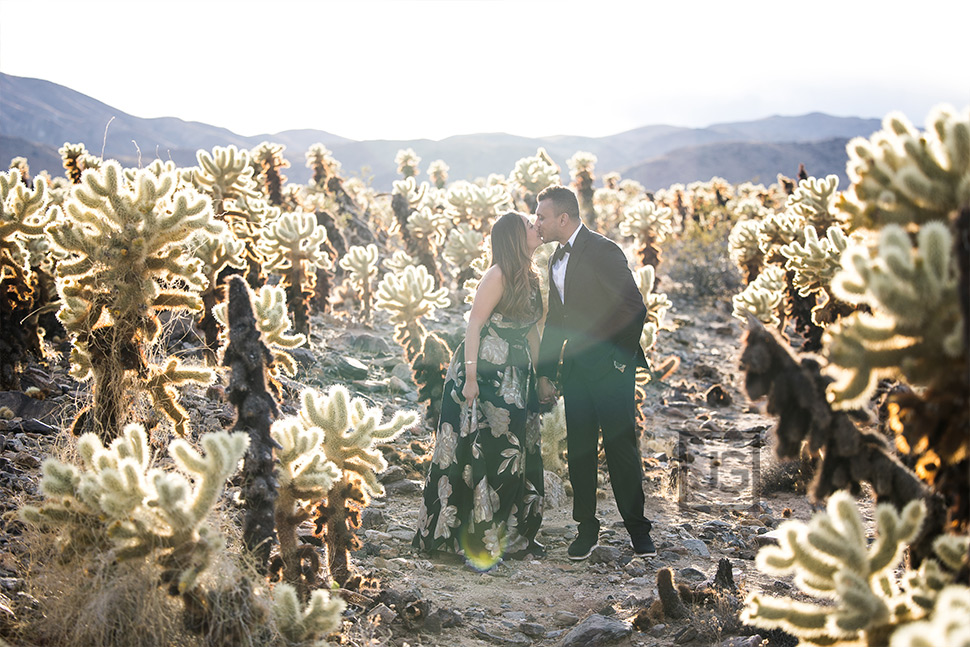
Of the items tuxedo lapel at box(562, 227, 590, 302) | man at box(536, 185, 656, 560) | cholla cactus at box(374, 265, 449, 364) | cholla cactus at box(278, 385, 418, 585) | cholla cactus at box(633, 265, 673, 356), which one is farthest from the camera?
cholla cactus at box(374, 265, 449, 364)

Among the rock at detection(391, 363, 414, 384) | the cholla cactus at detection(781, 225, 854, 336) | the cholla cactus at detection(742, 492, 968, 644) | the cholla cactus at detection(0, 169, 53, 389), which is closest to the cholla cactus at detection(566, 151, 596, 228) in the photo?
the rock at detection(391, 363, 414, 384)

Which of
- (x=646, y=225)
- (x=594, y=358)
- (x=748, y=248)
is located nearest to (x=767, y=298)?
(x=748, y=248)

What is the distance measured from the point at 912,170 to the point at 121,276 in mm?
3669

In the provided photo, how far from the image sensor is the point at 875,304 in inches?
80.2

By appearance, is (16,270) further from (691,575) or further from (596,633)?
(691,575)

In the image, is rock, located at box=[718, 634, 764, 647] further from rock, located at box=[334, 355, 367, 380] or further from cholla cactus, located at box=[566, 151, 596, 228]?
cholla cactus, located at box=[566, 151, 596, 228]

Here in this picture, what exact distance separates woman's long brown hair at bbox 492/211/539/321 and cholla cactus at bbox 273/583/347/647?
95.0 inches

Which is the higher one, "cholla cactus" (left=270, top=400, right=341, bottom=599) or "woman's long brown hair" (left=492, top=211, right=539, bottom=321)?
"woman's long brown hair" (left=492, top=211, right=539, bottom=321)

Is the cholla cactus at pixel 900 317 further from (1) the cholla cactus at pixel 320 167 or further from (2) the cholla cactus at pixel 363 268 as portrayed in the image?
(1) the cholla cactus at pixel 320 167

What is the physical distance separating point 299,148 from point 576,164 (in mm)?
84208

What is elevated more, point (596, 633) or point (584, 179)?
point (584, 179)

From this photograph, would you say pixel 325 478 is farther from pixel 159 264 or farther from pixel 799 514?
pixel 799 514

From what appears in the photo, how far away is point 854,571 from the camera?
7.02 ft

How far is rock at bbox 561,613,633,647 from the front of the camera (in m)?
3.77
